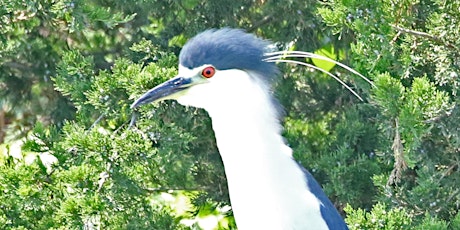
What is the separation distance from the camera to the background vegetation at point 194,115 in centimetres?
329

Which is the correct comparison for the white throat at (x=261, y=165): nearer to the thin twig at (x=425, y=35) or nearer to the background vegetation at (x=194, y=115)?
the background vegetation at (x=194, y=115)

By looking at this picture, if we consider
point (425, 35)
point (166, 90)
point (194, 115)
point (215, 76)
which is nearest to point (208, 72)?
point (215, 76)

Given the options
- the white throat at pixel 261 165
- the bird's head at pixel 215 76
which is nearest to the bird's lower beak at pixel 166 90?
the bird's head at pixel 215 76

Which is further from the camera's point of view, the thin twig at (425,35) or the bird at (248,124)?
the thin twig at (425,35)

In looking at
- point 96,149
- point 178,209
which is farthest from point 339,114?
point 96,149

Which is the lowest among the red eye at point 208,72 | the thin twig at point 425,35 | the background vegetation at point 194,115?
the background vegetation at point 194,115

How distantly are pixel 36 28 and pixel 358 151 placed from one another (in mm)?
1331

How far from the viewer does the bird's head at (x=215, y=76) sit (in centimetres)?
310

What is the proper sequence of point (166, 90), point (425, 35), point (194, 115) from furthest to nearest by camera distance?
point (194, 115), point (425, 35), point (166, 90)

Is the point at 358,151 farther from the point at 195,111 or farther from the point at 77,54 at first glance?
the point at 77,54

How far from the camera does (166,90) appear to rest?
3076 millimetres

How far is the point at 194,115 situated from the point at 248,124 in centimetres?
77

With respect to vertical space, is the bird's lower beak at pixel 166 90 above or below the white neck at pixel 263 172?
above

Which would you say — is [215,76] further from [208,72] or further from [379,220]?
[379,220]
